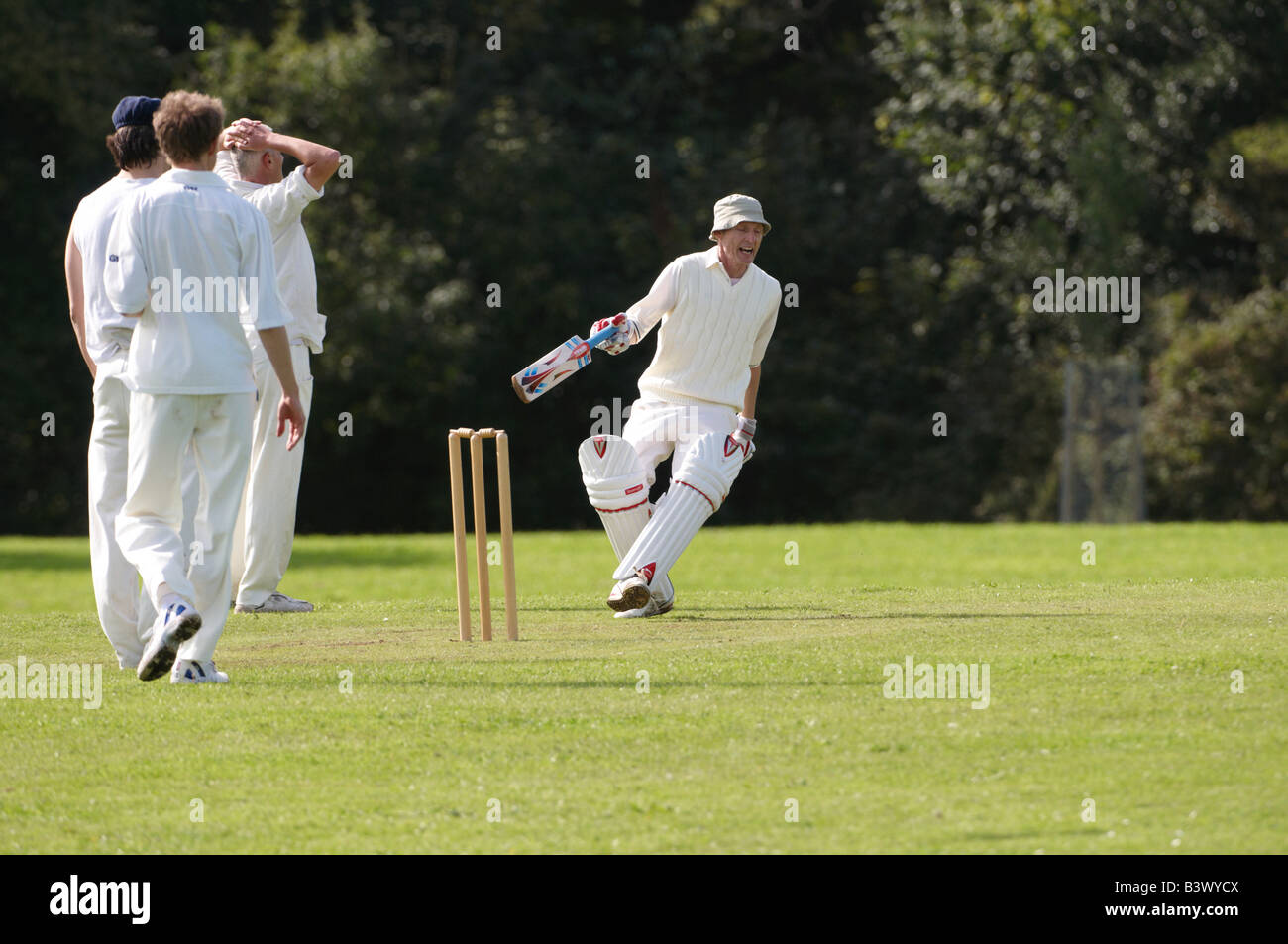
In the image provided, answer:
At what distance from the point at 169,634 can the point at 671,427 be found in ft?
11.1

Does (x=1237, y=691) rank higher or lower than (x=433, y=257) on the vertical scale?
lower

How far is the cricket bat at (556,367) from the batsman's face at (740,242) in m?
0.75

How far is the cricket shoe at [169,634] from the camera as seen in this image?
22.3 ft

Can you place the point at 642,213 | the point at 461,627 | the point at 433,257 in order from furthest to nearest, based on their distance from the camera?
1. the point at 642,213
2. the point at 433,257
3. the point at 461,627

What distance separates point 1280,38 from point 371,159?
1452 cm

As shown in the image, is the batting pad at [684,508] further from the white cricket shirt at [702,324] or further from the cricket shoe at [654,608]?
the white cricket shirt at [702,324]

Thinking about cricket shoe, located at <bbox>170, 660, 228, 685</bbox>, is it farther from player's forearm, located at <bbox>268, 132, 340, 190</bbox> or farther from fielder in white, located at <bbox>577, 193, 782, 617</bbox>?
player's forearm, located at <bbox>268, 132, 340, 190</bbox>

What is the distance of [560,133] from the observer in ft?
106

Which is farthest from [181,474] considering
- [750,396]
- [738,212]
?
[750,396]

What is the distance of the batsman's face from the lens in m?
9.47
